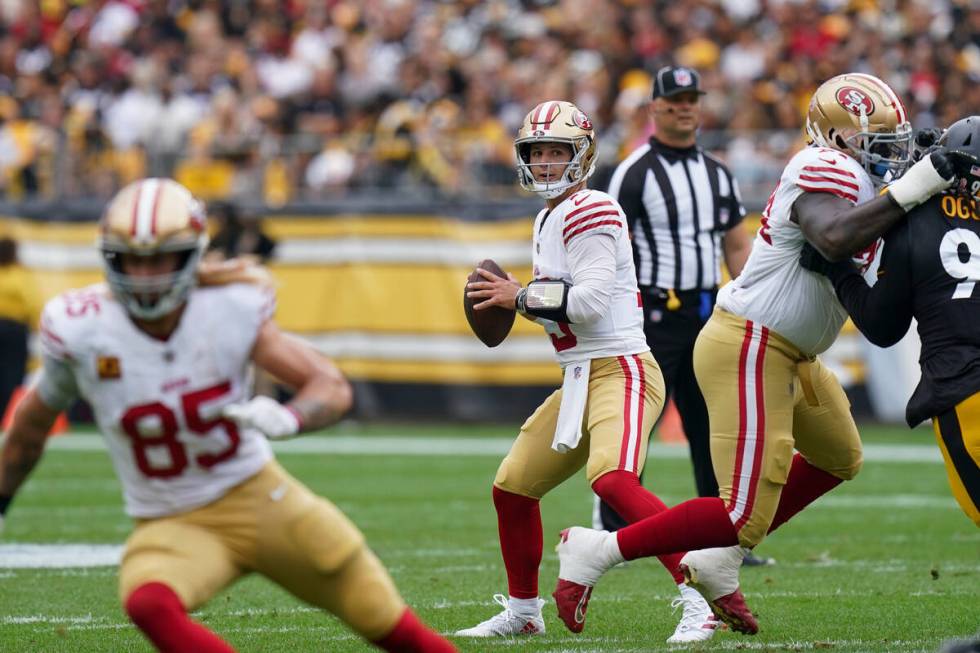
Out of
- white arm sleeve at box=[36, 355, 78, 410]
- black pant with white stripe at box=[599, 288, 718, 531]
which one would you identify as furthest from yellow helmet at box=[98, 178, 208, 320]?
black pant with white stripe at box=[599, 288, 718, 531]

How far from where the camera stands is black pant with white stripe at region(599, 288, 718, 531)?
265 inches

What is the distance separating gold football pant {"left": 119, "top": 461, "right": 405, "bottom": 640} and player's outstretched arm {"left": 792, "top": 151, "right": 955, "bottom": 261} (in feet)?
5.30

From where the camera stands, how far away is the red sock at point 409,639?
12.4ft

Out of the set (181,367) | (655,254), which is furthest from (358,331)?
(181,367)

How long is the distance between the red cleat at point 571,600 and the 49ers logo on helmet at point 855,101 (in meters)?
1.66

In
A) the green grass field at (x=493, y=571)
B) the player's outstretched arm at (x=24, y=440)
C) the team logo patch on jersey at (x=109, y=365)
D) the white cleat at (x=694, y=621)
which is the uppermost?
the team logo patch on jersey at (x=109, y=365)

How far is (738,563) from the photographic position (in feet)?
15.7

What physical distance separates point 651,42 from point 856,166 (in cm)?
946

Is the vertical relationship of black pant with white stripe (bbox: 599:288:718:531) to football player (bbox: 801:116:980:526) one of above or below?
below

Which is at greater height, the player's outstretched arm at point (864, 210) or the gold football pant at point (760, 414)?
the player's outstretched arm at point (864, 210)

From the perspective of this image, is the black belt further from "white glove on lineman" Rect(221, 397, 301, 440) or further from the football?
"white glove on lineman" Rect(221, 397, 301, 440)

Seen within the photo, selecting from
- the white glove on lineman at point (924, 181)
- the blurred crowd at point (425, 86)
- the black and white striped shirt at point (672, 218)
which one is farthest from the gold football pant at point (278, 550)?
the blurred crowd at point (425, 86)

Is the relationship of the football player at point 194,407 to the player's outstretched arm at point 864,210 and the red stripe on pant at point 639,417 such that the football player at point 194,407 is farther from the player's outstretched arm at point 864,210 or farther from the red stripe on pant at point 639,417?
the player's outstretched arm at point 864,210

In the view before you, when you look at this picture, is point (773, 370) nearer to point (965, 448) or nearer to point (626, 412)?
point (626, 412)
